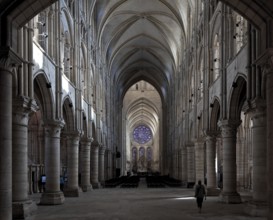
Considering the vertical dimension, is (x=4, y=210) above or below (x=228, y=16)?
below

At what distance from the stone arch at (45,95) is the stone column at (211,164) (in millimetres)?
12825

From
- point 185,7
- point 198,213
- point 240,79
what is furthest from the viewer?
point 185,7

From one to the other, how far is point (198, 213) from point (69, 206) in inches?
308

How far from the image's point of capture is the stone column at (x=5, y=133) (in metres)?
12.8

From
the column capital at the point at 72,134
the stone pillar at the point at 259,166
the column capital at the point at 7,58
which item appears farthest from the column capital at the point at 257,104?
the column capital at the point at 72,134

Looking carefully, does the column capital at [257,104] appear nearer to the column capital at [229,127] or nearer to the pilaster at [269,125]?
the pilaster at [269,125]

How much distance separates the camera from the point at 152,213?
21328 mm

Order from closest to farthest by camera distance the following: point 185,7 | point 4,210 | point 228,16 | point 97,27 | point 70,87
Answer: point 4,210, point 228,16, point 70,87, point 185,7, point 97,27

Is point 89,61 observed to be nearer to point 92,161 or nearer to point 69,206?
point 92,161

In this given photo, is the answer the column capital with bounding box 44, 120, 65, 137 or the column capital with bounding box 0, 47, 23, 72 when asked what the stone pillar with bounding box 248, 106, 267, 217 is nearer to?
the column capital with bounding box 0, 47, 23, 72

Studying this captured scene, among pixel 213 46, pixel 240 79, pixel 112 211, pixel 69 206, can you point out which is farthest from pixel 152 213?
pixel 213 46

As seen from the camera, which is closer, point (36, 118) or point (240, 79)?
point (240, 79)

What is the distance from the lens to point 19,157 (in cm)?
1844

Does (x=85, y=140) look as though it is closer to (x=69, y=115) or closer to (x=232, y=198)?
(x=69, y=115)
